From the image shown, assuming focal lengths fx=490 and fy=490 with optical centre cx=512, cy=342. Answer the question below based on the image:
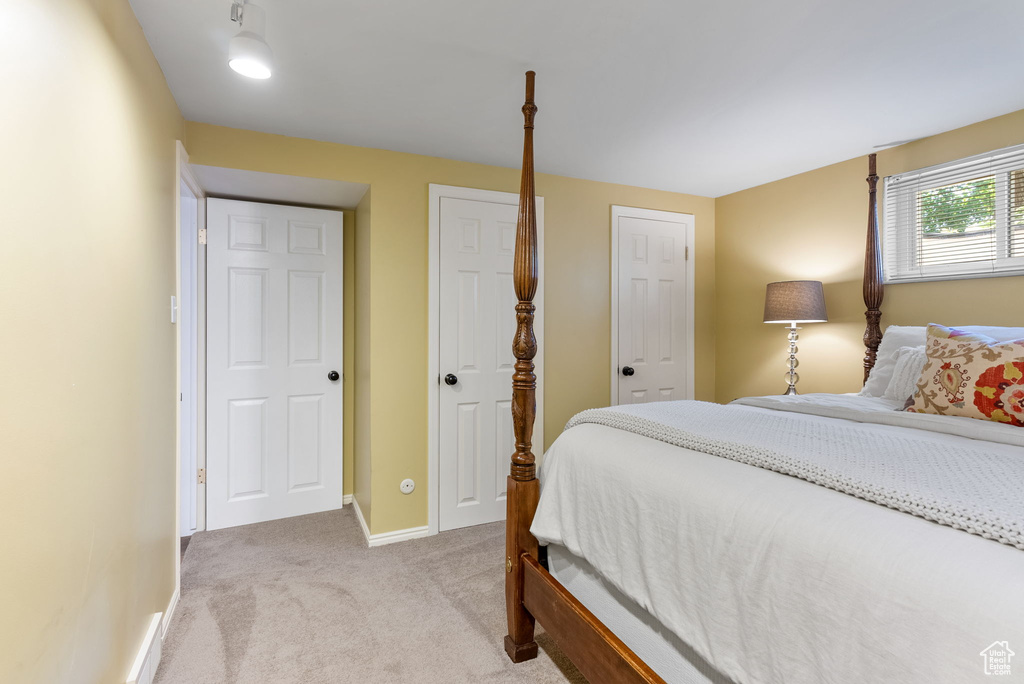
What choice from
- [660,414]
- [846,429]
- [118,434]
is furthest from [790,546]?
[118,434]

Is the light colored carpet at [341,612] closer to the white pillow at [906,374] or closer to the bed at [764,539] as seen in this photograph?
the bed at [764,539]

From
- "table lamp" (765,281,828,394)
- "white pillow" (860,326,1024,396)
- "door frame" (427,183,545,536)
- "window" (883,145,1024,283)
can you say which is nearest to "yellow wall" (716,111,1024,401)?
"window" (883,145,1024,283)

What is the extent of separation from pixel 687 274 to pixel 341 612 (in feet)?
10.6

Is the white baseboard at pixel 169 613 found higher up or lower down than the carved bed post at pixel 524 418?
lower down

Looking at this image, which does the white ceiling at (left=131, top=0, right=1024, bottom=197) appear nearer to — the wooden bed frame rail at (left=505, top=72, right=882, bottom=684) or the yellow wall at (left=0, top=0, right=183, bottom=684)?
the wooden bed frame rail at (left=505, top=72, right=882, bottom=684)

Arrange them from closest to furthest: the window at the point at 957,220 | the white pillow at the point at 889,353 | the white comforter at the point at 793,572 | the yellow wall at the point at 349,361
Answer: the white comforter at the point at 793,572 < the white pillow at the point at 889,353 < the window at the point at 957,220 < the yellow wall at the point at 349,361

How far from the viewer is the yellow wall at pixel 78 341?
35.8 inches

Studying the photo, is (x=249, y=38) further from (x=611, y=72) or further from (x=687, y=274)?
(x=687, y=274)

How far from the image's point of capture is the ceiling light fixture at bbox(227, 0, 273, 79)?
1550 millimetres

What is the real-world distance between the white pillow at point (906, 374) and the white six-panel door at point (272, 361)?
3.11 metres

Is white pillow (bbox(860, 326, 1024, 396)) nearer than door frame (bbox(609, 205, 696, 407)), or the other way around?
white pillow (bbox(860, 326, 1024, 396))

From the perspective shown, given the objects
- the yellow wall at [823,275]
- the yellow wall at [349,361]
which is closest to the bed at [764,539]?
the yellow wall at [823,275]

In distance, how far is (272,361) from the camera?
3.20 metres

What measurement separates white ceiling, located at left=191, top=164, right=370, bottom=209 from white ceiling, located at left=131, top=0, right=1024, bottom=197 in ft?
0.80
